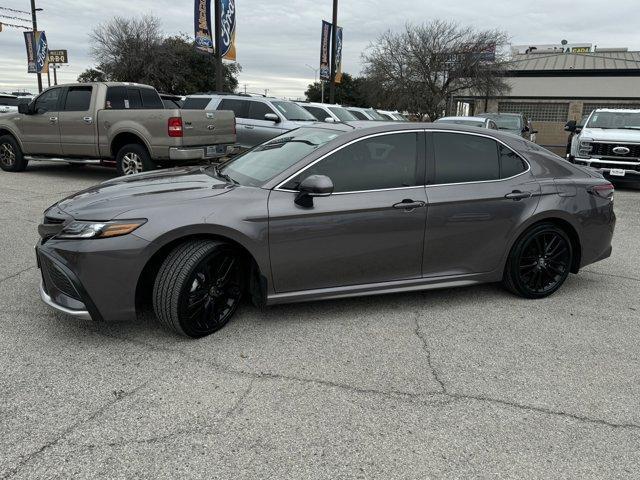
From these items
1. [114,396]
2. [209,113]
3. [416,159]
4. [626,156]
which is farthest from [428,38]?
[114,396]

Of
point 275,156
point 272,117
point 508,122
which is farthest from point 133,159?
point 508,122

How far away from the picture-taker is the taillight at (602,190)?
15.6 feet

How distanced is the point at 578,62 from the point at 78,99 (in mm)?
39815

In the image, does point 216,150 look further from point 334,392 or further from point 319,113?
point 334,392

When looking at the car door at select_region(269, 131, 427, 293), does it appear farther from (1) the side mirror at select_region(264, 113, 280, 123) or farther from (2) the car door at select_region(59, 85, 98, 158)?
(1) the side mirror at select_region(264, 113, 280, 123)

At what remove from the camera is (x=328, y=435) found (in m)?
2.70

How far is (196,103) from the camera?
43.1 ft

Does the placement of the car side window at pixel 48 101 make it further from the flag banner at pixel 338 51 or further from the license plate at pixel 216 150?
the flag banner at pixel 338 51

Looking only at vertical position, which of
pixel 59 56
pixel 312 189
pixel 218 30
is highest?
pixel 59 56

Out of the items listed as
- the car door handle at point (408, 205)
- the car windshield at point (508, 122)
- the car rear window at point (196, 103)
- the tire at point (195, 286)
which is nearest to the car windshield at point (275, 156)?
the tire at point (195, 286)

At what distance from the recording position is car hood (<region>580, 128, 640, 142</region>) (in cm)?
1196

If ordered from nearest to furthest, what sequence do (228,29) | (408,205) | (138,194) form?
1. (138,194)
2. (408,205)
3. (228,29)

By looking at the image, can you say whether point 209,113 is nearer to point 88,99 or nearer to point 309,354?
point 88,99

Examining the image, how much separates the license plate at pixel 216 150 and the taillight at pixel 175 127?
71 cm
